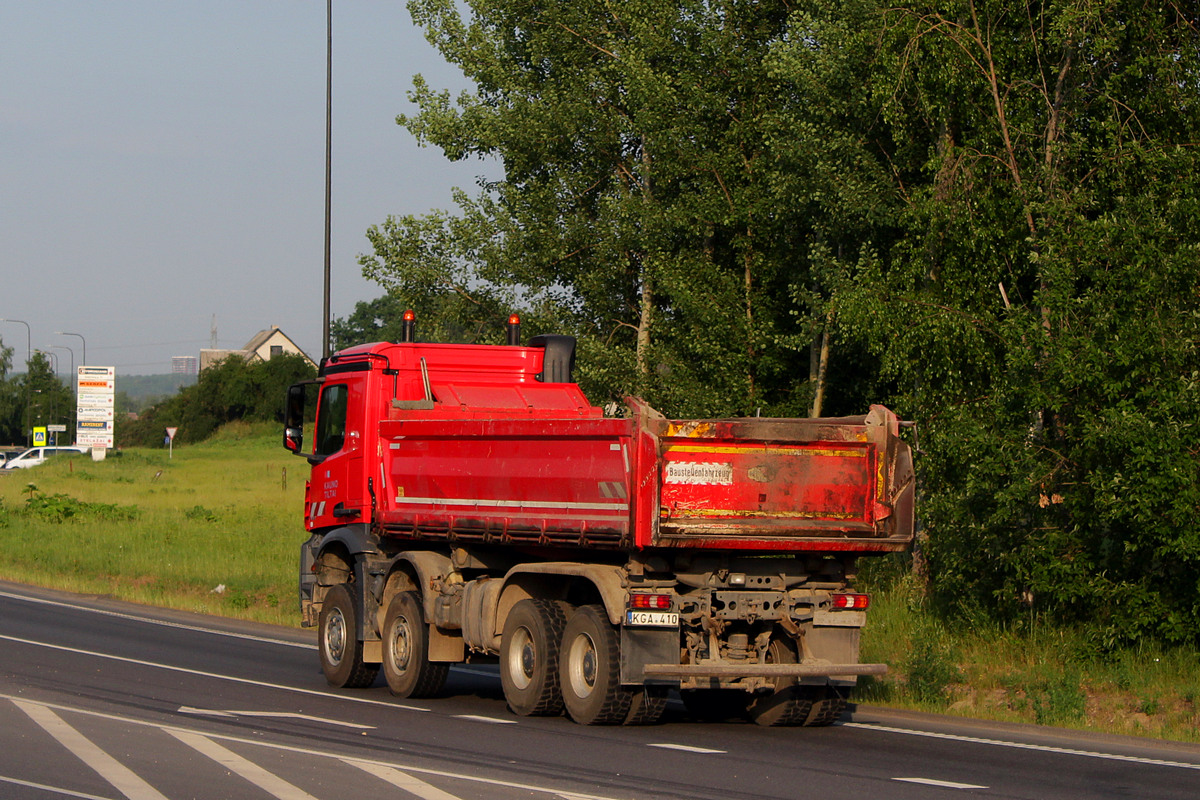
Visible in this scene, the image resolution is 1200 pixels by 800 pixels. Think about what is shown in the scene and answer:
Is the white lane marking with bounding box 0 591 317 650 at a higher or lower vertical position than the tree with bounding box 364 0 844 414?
lower

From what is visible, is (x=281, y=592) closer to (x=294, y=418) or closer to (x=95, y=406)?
(x=294, y=418)

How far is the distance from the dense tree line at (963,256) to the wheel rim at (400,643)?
226 inches

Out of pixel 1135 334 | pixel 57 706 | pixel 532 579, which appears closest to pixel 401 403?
pixel 532 579

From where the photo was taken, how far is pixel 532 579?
1243cm

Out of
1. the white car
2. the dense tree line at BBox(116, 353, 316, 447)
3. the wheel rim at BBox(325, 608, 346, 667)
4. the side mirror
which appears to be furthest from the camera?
the dense tree line at BBox(116, 353, 316, 447)

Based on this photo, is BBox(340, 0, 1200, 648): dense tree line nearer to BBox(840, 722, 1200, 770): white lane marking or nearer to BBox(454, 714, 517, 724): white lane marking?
BBox(840, 722, 1200, 770): white lane marking

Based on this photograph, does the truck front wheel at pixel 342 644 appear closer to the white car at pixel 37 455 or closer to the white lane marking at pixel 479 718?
the white lane marking at pixel 479 718

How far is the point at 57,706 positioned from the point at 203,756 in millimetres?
3134

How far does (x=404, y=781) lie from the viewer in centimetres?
880

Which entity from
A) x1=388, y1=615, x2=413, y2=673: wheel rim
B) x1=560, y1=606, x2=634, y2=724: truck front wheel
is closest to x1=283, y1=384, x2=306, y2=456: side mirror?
x1=388, y1=615, x2=413, y2=673: wheel rim

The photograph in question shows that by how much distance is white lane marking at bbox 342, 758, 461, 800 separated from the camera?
8.33 metres

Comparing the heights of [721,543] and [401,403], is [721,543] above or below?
below

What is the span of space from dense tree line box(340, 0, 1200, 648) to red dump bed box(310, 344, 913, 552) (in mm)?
3306

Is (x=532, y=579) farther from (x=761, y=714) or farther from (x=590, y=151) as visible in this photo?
(x=590, y=151)
